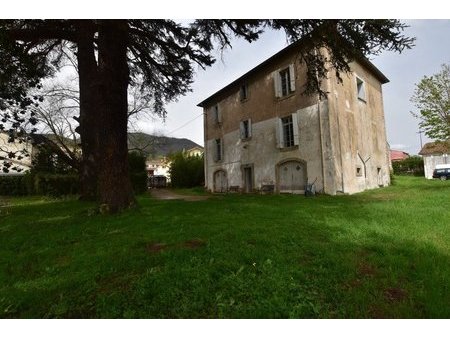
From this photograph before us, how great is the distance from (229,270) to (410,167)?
1408 inches

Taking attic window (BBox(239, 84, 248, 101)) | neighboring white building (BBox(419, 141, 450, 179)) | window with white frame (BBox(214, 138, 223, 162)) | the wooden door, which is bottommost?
the wooden door

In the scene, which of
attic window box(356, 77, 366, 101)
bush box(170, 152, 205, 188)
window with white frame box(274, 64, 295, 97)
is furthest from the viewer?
bush box(170, 152, 205, 188)

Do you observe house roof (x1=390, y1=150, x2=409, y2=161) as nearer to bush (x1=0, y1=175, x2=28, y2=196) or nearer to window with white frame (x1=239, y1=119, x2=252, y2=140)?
window with white frame (x1=239, y1=119, x2=252, y2=140)

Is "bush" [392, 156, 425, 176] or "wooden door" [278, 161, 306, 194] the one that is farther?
"bush" [392, 156, 425, 176]

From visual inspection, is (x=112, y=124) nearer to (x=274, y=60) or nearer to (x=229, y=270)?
(x=229, y=270)

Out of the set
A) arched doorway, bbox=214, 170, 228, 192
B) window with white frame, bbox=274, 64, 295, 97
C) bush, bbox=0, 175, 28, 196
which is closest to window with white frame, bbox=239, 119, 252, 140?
window with white frame, bbox=274, 64, 295, 97

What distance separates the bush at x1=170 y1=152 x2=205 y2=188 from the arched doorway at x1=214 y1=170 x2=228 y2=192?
22.0 ft

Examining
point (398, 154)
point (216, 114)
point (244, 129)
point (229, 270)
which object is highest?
point (216, 114)

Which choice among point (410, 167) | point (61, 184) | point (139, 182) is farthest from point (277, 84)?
point (410, 167)

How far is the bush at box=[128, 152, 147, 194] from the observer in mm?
20484

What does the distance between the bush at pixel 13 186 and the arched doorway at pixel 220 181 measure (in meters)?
14.4

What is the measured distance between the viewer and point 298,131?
1522 centimetres

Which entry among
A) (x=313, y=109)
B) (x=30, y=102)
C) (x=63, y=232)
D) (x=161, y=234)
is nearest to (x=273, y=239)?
(x=161, y=234)

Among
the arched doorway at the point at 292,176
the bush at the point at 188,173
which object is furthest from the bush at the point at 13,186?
the arched doorway at the point at 292,176
